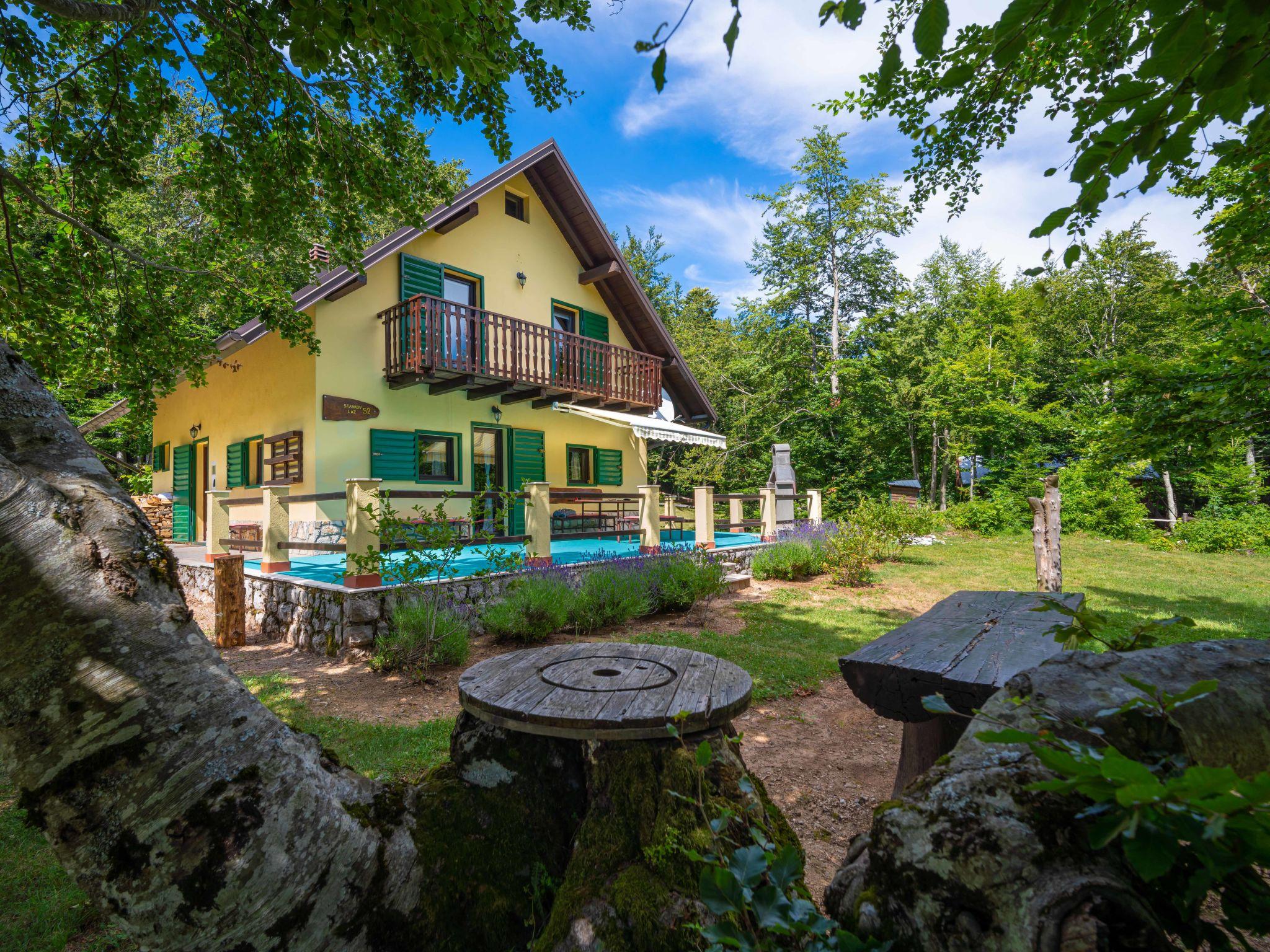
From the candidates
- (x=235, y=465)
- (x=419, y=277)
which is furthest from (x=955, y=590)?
(x=235, y=465)

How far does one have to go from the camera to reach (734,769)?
6.71ft

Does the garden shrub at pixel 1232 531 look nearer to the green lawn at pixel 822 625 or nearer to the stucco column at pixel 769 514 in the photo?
the green lawn at pixel 822 625

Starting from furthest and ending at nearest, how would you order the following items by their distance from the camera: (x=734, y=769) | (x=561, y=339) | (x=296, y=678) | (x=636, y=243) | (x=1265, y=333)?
1. (x=636, y=243)
2. (x=561, y=339)
3. (x=296, y=678)
4. (x=1265, y=333)
5. (x=734, y=769)

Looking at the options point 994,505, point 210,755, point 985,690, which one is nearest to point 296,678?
point 210,755

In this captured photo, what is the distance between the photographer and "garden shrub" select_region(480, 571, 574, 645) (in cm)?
622

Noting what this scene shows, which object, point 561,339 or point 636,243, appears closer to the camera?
point 561,339

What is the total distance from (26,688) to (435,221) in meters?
10.8

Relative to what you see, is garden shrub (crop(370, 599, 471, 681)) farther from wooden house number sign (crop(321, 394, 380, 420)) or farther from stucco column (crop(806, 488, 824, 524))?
stucco column (crop(806, 488, 824, 524))

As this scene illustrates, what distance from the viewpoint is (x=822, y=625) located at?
7.26 metres

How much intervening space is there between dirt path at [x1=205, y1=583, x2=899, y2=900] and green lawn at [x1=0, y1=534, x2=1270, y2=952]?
0.27 metres

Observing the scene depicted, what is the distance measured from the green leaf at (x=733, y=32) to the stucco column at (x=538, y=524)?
23.3 ft

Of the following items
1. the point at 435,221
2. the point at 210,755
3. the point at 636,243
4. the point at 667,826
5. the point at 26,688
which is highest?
the point at 636,243

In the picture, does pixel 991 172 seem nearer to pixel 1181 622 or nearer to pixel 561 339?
pixel 1181 622

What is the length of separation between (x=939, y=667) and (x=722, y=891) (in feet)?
5.53
